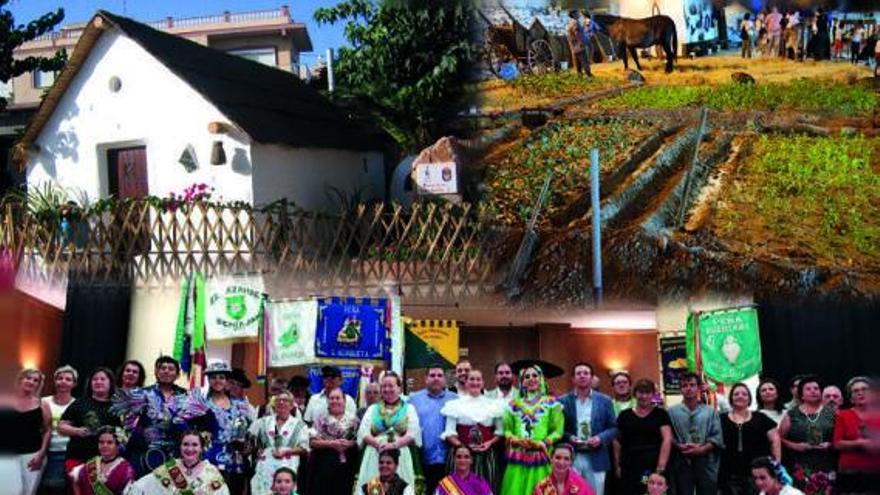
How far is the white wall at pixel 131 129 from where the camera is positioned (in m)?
7.37

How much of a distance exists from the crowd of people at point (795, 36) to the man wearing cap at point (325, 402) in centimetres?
224

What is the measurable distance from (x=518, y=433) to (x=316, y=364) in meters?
2.23

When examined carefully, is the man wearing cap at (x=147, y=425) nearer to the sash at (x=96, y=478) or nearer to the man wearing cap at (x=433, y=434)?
the sash at (x=96, y=478)

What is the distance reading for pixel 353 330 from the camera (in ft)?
22.1

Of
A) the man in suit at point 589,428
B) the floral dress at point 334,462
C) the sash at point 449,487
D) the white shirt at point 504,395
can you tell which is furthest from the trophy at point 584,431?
the floral dress at point 334,462

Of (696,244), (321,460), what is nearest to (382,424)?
(321,460)

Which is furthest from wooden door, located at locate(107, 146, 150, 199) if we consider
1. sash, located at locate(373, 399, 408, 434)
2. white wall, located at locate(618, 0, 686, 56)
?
white wall, located at locate(618, 0, 686, 56)

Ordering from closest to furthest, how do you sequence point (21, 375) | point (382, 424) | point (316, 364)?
point (21, 375)
point (382, 424)
point (316, 364)

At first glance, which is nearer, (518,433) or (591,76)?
(518,433)

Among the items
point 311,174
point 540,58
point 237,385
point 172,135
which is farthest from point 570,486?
point 172,135

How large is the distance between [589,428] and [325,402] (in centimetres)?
113

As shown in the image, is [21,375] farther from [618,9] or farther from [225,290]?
[618,9]

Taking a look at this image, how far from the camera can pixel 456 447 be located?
4922mm

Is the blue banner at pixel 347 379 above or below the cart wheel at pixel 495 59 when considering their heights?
below
